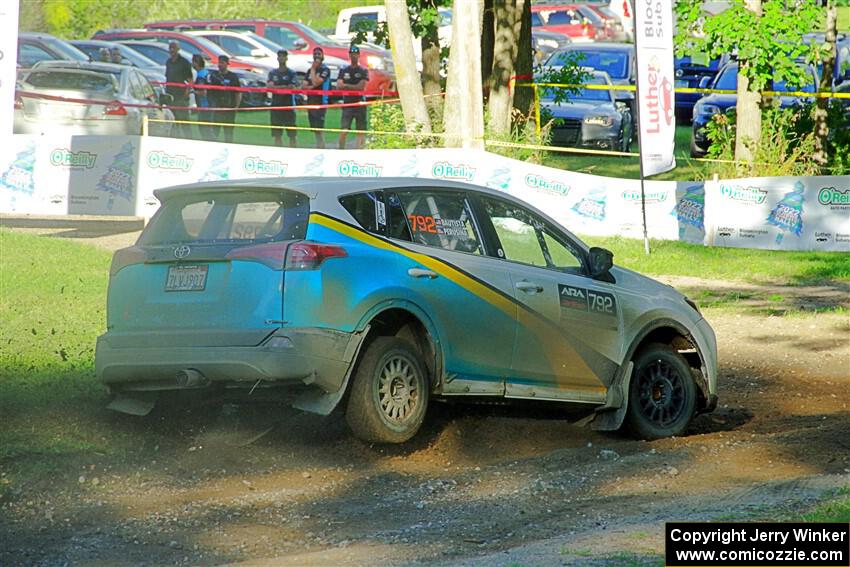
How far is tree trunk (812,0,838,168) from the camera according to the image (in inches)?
972

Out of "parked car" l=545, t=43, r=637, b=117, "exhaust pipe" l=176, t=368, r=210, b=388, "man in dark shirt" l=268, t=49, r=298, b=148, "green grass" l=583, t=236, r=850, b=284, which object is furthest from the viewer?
"parked car" l=545, t=43, r=637, b=117

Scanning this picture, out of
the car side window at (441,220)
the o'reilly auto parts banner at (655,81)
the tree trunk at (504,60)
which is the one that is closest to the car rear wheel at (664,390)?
the car side window at (441,220)

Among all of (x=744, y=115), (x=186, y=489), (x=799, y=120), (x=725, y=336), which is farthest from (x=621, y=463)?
(x=799, y=120)

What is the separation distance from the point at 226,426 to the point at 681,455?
9.81 ft

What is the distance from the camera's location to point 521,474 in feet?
26.6

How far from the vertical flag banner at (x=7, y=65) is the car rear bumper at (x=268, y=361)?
6.71 meters

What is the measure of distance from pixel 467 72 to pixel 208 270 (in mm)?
15677

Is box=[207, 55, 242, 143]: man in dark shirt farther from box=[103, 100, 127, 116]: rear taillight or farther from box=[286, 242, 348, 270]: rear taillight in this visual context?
box=[286, 242, 348, 270]: rear taillight

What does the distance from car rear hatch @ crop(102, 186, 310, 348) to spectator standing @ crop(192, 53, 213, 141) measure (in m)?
21.0

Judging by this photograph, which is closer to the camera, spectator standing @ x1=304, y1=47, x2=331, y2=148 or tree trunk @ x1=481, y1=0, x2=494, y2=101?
tree trunk @ x1=481, y1=0, x2=494, y2=101

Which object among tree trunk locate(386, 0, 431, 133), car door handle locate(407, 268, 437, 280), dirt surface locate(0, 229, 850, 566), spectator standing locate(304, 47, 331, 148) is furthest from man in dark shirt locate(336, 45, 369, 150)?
car door handle locate(407, 268, 437, 280)

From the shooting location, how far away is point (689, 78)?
36969 mm

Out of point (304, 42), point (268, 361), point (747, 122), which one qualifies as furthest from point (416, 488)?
point (304, 42)

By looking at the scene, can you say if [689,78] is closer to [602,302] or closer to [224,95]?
[224,95]
